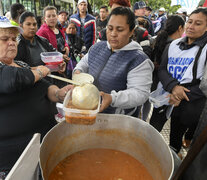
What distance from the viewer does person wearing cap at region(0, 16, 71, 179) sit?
1.16 m

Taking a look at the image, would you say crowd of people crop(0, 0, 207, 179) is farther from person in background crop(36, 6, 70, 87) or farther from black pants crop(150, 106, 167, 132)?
person in background crop(36, 6, 70, 87)

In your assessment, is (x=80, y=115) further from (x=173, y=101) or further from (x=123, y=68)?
(x=173, y=101)

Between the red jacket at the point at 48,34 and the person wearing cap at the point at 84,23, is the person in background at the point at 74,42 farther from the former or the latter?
the red jacket at the point at 48,34

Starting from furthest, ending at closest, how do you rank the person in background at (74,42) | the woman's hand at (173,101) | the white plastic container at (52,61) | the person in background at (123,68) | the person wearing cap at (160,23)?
the person wearing cap at (160,23)
the person in background at (74,42)
the white plastic container at (52,61)
the woman's hand at (173,101)
the person in background at (123,68)

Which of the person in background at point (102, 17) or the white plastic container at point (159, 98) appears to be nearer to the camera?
the white plastic container at point (159, 98)

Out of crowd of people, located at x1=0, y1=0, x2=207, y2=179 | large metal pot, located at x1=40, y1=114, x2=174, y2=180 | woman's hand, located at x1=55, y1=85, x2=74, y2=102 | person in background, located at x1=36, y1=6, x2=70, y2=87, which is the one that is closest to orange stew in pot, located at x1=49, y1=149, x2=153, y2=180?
large metal pot, located at x1=40, y1=114, x2=174, y2=180

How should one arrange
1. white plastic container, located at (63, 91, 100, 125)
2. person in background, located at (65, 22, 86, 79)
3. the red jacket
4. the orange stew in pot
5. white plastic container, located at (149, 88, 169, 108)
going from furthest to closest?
person in background, located at (65, 22, 86, 79) → the red jacket → white plastic container, located at (149, 88, 169, 108) → the orange stew in pot → white plastic container, located at (63, 91, 100, 125)

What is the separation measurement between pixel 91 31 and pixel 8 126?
409cm

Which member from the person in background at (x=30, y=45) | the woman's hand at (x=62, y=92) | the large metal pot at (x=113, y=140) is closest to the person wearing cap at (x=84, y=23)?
the person in background at (x=30, y=45)

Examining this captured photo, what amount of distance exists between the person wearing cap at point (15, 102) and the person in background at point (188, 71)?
1.34m

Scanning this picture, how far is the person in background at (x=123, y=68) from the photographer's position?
54.3 inches

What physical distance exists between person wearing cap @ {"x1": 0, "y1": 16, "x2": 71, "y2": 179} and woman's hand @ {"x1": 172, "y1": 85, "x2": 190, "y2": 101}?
1.29 m


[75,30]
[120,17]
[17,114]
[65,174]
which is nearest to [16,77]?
[17,114]

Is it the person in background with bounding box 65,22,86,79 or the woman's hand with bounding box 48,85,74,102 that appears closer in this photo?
the woman's hand with bounding box 48,85,74,102
